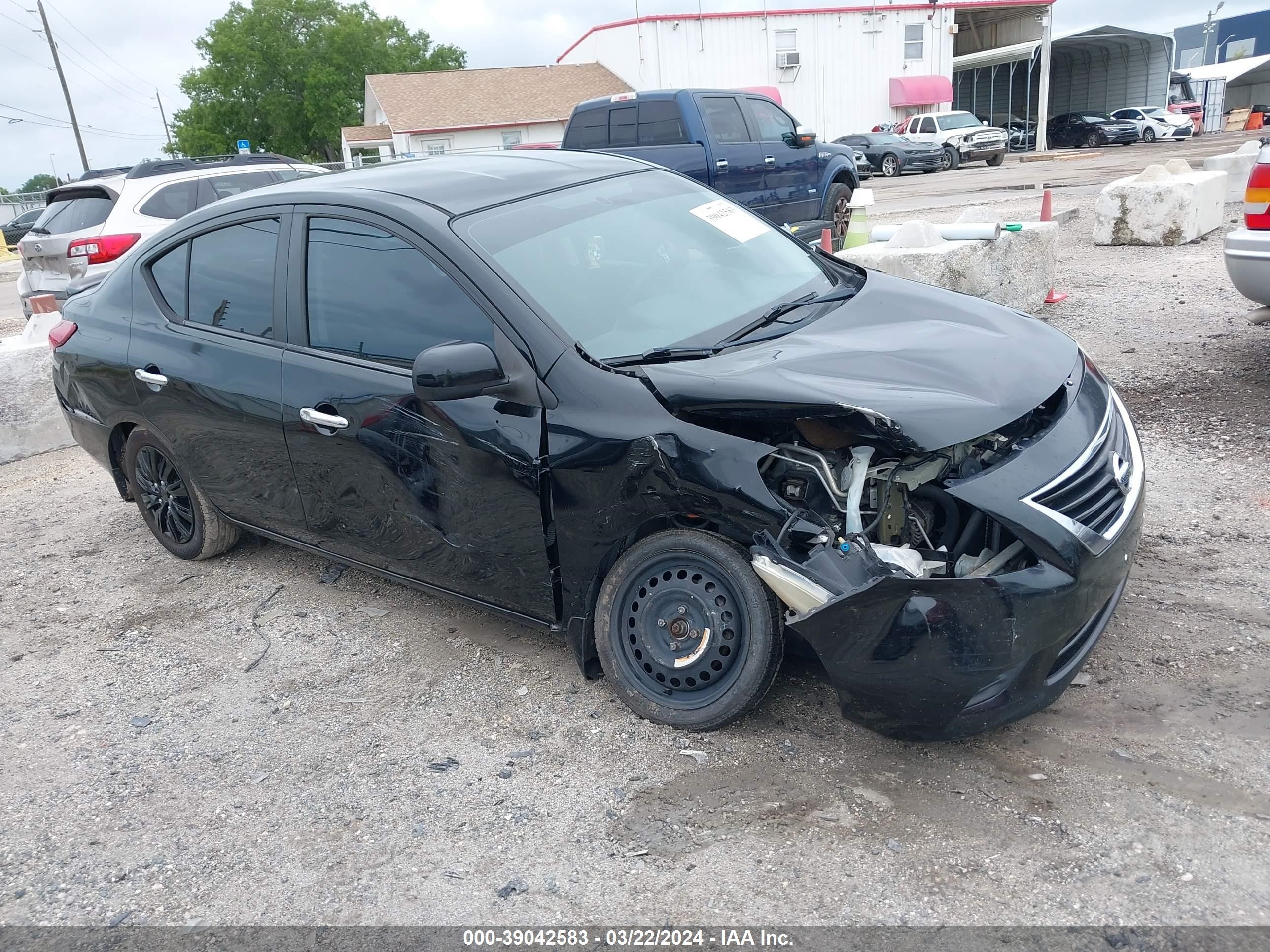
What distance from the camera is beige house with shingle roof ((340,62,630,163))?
45781 millimetres

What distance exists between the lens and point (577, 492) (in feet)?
10.5

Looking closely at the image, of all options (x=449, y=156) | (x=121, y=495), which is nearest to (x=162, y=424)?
(x=121, y=495)

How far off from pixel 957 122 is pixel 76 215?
96.2ft

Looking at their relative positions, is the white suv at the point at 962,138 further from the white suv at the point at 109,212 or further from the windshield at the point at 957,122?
the white suv at the point at 109,212

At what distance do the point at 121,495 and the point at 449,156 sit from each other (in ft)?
8.18

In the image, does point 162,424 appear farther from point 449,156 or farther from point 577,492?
point 577,492

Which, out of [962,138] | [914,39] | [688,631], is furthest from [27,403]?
[914,39]

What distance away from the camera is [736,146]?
11.7 metres

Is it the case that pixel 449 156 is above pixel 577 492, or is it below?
above

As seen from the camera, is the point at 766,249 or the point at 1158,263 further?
the point at 1158,263

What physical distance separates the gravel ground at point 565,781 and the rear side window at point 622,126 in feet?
29.9

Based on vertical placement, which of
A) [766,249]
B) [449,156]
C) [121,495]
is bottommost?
[121,495]

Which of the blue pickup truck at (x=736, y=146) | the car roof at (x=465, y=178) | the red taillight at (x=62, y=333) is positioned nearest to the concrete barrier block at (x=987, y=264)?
Result: the car roof at (x=465, y=178)

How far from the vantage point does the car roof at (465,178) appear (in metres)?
3.77
